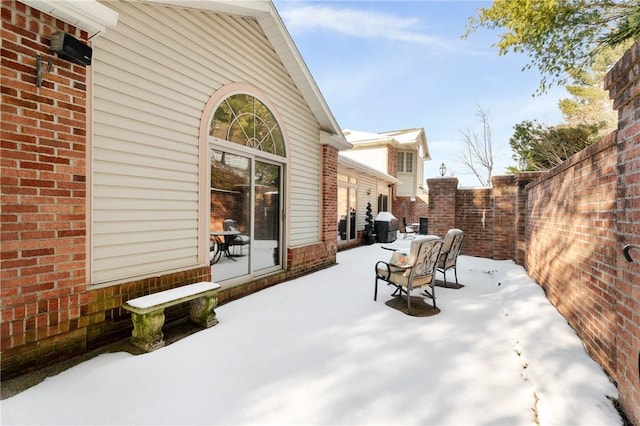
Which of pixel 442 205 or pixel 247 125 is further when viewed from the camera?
pixel 442 205

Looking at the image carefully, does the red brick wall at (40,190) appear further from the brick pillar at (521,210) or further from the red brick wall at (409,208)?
the red brick wall at (409,208)

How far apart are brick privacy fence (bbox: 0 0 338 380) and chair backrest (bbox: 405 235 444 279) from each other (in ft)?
12.6

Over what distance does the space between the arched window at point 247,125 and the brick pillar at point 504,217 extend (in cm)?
653

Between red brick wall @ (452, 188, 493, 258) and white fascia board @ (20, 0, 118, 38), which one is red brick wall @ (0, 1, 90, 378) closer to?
white fascia board @ (20, 0, 118, 38)

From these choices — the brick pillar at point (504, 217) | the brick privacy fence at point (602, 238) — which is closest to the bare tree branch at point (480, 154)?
the brick pillar at point (504, 217)

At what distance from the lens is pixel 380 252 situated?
32.6 ft

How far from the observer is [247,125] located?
489 centimetres

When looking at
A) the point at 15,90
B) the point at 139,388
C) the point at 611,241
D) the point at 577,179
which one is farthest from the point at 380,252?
the point at 15,90

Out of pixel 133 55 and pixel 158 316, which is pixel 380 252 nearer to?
pixel 158 316

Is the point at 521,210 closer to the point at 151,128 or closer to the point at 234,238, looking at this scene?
the point at 234,238

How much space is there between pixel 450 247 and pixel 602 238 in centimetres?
295

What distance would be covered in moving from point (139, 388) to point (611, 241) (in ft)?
13.5

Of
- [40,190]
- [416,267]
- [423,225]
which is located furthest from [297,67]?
[423,225]

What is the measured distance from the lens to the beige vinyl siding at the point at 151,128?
9.60 ft
